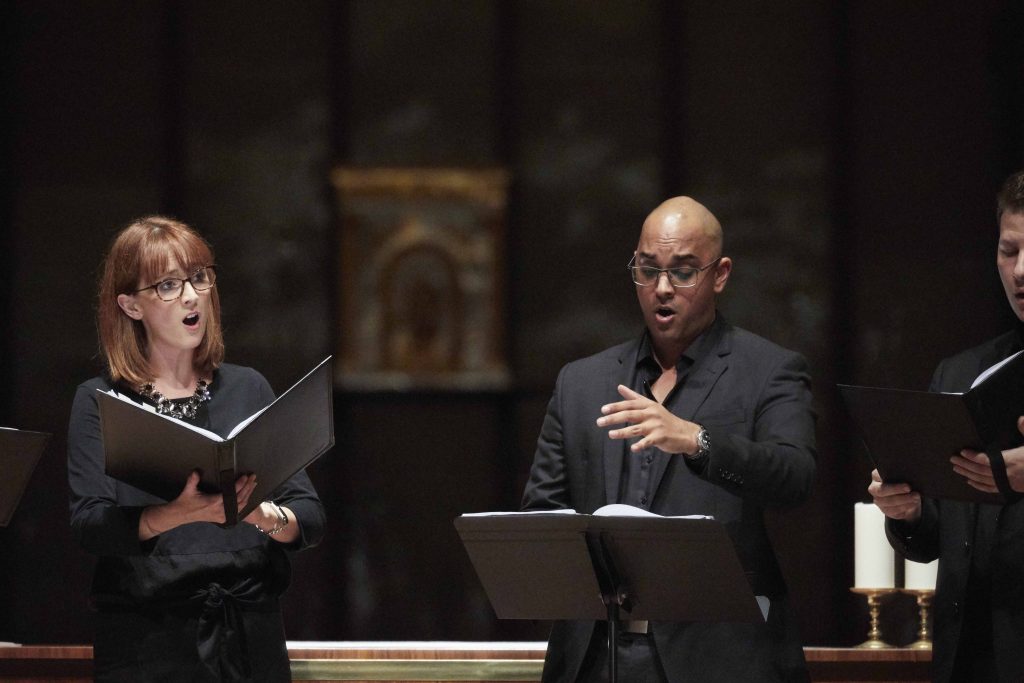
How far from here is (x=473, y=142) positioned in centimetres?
593

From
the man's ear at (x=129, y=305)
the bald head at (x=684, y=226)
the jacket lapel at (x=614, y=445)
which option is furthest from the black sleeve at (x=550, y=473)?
the man's ear at (x=129, y=305)

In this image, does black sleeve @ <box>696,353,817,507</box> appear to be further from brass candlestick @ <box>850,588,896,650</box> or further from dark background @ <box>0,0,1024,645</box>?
dark background @ <box>0,0,1024,645</box>

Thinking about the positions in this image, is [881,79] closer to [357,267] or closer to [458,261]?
[458,261]

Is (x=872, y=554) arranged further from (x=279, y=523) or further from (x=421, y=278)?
(x=421, y=278)

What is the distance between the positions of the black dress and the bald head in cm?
102

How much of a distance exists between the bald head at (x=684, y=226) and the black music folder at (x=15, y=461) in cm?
136

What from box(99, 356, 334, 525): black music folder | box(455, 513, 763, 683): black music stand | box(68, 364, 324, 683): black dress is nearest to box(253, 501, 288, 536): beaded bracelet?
box(68, 364, 324, 683): black dress

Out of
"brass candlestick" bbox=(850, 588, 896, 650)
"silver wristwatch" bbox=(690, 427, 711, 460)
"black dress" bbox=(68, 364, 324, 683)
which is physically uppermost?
"silver wristwatch" bbox=(690, 427, 711, 460)

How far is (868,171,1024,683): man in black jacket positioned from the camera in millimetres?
2646

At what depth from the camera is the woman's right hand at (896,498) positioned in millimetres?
2689

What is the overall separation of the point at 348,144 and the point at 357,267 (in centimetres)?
51

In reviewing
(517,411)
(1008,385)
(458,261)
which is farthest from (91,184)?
(1008,385)

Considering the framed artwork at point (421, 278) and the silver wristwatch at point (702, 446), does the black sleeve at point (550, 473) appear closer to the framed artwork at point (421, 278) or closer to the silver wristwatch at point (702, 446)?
the silver wristwatch at point (702, 446)

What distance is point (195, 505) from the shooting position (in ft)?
9.02
